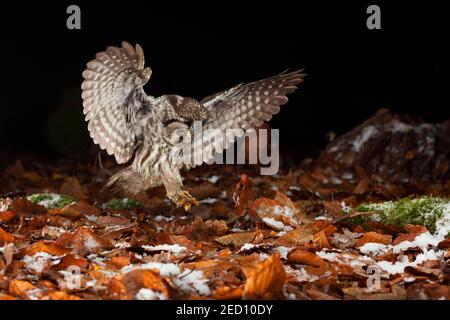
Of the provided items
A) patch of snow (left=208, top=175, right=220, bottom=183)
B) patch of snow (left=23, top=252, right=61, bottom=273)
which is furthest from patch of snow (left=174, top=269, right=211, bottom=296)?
patch of snow (left=208, top=175, right=220, bottom=183)

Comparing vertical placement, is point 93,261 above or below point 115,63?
below

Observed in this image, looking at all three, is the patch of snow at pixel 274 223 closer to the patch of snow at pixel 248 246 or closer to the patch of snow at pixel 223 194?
the patch of snow at pixel 248 246

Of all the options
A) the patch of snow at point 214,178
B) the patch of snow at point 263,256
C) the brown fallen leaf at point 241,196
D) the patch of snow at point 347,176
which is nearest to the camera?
the patch of snow at point 263,256

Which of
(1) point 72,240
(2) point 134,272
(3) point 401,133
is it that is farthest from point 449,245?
(3) point 401,133

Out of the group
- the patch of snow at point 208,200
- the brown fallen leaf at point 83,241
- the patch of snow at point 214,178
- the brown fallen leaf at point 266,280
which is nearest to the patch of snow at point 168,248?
the brown fallen leaf at point 83,241

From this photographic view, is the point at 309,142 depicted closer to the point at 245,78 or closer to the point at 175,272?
the point at 245,78

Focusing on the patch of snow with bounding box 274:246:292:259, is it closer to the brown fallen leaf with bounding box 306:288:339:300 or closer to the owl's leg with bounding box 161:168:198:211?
the brown fallen leaf with bounding box 306:288:339:300
